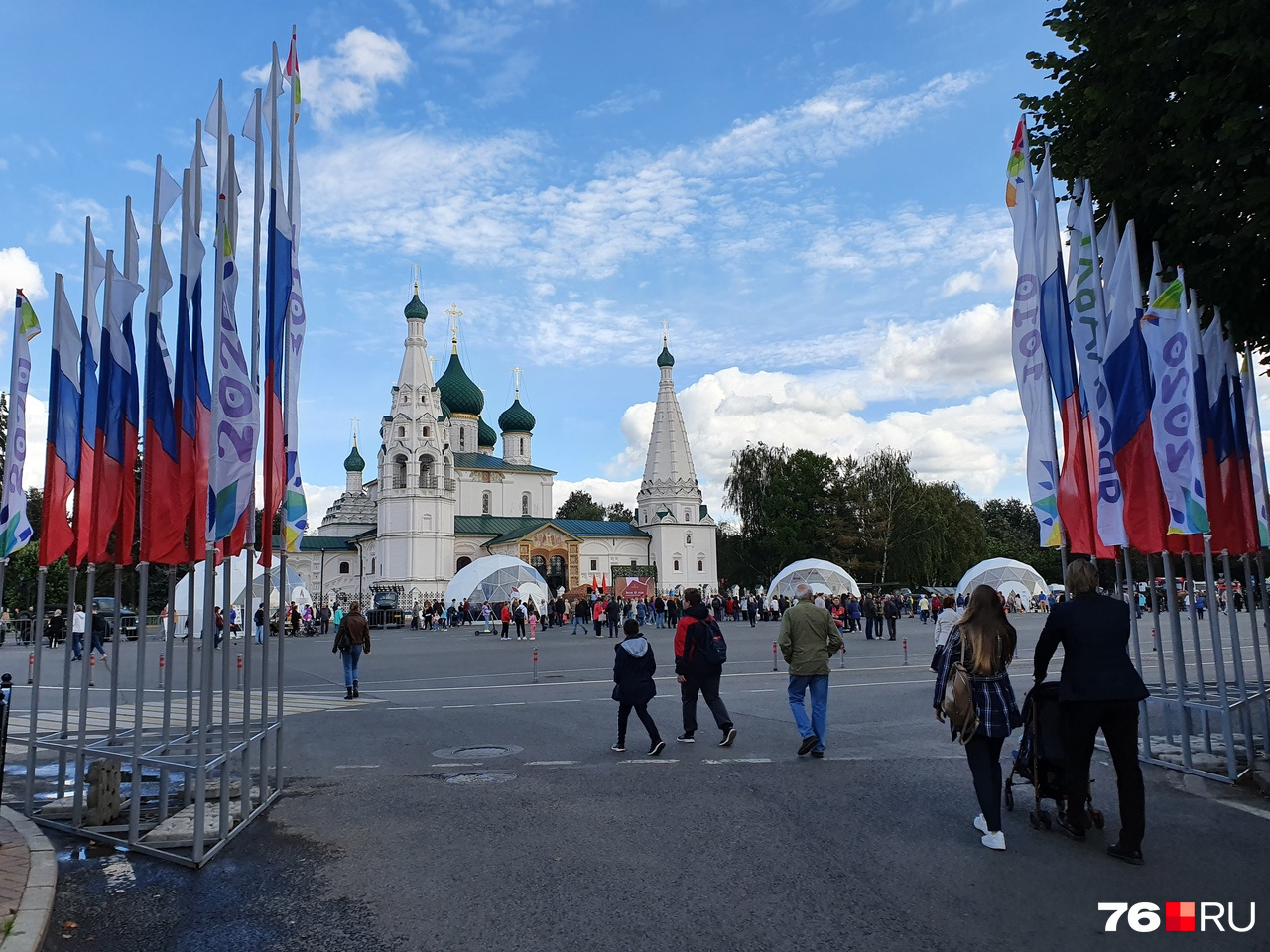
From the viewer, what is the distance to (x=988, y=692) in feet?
20.6

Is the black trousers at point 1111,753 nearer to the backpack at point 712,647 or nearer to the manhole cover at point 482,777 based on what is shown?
the backpack at point 712,647

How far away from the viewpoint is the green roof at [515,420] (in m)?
91.0

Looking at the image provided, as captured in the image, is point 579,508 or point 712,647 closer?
point 712,647

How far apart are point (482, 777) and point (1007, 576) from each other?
164 feet

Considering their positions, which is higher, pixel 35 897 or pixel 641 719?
pixel 641 719

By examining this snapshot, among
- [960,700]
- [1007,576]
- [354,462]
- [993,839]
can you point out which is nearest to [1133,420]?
[960,700]

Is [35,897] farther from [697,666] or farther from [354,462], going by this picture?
[354,462]

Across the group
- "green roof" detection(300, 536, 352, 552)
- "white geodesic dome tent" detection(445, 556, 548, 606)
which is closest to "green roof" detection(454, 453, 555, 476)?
"green roof" detection(300, 536, 352, 552)

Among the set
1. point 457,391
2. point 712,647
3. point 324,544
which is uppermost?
point 457,391

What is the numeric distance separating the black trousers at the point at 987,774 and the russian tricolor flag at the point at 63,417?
321 inches

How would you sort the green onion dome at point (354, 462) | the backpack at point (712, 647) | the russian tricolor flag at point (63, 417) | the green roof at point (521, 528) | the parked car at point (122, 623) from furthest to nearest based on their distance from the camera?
the green onion dome at point (354, 462), the green roof at point (521, 528), the parked car at point (122, 623), the backpack at point (712, 647), the russian tricolor flag at point (63, 417)

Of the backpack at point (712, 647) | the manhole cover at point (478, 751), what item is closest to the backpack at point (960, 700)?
the backpack at point (712, 647)

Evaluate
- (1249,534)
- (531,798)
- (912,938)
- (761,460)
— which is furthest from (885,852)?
(761,460)
